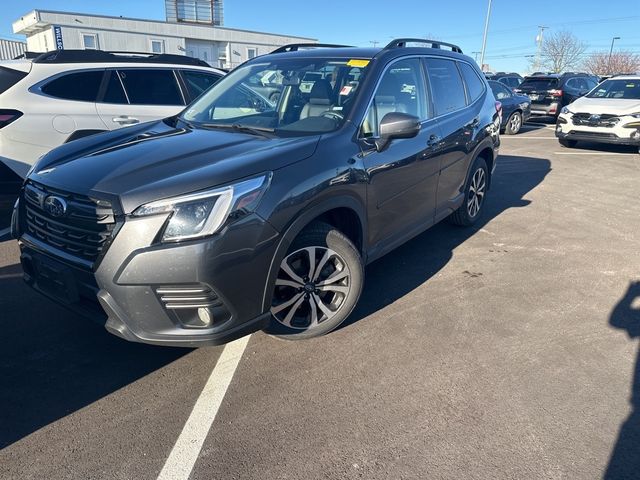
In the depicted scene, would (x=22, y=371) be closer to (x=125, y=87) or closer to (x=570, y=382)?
(x=570, y=382)

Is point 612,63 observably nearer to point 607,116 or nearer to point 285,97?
point 607,116

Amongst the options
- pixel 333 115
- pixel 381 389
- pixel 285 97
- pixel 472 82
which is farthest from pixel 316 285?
pixel 472 82

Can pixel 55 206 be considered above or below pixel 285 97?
below

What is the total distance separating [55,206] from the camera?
8.44 feet

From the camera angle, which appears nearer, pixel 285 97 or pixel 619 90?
pixel 285 97

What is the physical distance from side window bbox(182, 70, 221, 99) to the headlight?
4.29m

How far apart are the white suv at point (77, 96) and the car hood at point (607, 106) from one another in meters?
8.50

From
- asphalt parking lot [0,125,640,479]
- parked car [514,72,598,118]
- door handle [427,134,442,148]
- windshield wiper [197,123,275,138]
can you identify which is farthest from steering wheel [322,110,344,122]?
parked car [514,72,598,118]

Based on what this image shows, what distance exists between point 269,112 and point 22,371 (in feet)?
7.88

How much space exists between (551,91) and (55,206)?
1598 cm

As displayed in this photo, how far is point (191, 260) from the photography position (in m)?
2.26

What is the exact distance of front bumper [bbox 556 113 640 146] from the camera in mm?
9648

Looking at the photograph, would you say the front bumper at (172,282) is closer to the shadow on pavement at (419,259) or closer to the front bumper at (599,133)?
the shadow on pavement at (419,259)

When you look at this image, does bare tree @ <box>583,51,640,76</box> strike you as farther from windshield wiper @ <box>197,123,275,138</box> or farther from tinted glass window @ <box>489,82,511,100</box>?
windshield wiper @ <box>197,123,275,138</box>
